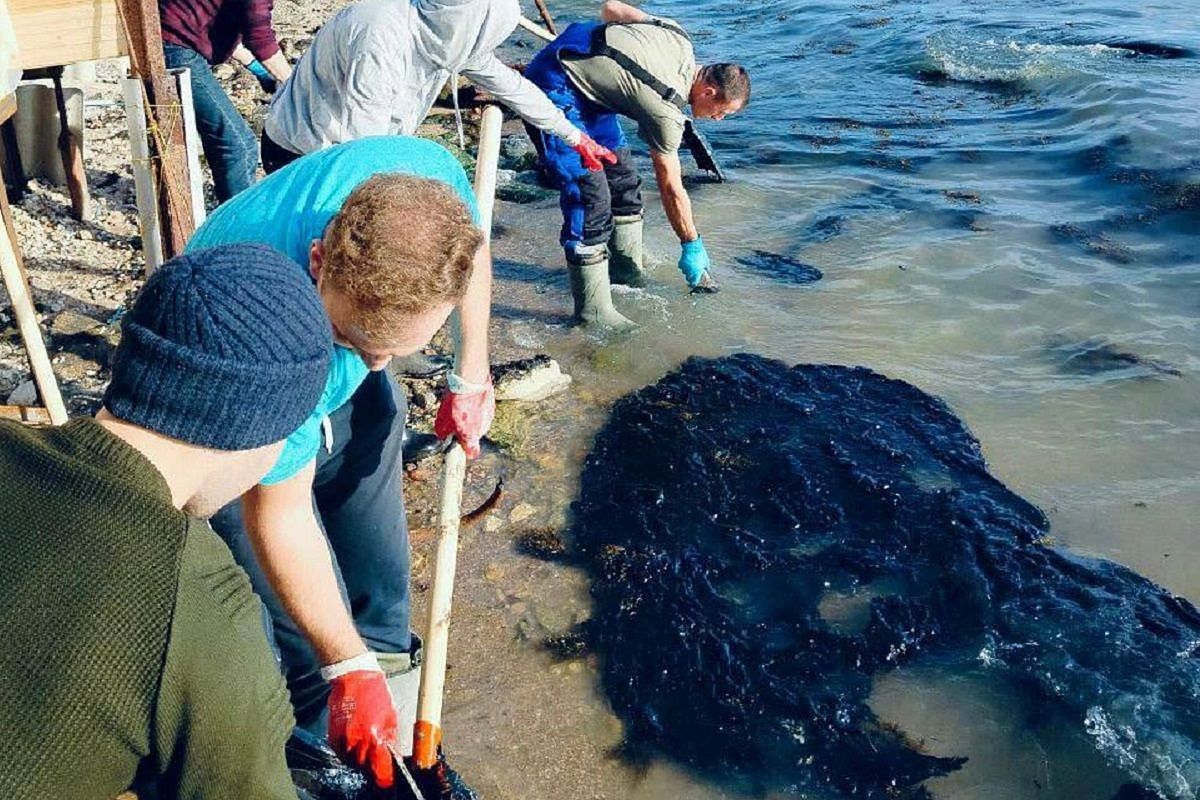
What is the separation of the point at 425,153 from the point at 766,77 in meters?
9.59

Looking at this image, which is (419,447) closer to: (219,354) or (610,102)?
(610,102)

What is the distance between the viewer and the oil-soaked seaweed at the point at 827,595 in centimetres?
340

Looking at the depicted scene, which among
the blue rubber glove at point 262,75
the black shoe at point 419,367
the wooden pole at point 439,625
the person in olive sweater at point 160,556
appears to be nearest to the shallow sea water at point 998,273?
the wooden pole at point 439,625

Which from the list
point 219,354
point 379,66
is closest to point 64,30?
point 379,66

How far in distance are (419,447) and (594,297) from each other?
174cm

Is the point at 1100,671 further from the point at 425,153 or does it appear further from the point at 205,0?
the point at 205,0

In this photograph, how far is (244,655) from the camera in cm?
146

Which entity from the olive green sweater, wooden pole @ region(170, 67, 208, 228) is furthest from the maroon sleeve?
the olive green sweater

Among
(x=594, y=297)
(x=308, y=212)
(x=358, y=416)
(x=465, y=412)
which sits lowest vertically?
(x=594, y=297)

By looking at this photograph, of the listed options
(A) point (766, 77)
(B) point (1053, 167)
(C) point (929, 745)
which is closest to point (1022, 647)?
(C) point (929, 745)

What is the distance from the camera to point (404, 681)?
3.26 m

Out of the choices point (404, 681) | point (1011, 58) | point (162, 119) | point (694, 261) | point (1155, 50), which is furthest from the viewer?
point (1011, 58)

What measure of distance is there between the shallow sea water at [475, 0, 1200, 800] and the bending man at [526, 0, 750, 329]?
1.67 feet

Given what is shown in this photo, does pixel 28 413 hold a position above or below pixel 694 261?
above
